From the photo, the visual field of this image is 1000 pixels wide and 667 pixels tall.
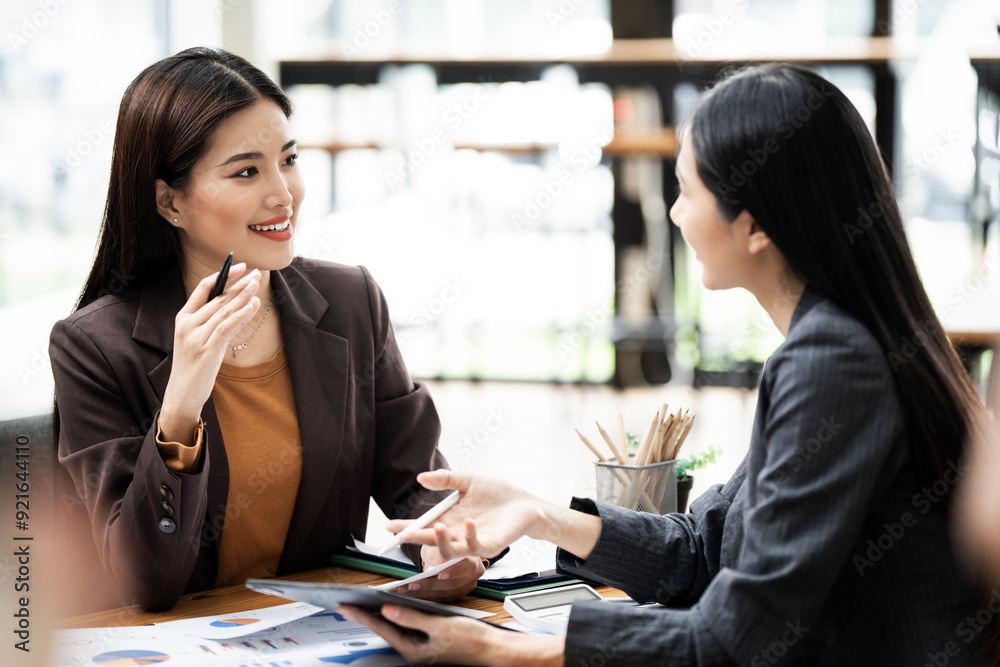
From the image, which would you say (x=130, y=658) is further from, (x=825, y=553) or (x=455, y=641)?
(x=825, y=553)

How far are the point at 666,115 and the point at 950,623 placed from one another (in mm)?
5530

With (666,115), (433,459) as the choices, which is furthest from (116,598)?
(666,115)

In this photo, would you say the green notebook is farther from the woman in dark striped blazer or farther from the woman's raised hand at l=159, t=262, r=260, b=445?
the woman's raised hand at l=159, t=262, r=260, b=445

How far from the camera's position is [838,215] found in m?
1.08

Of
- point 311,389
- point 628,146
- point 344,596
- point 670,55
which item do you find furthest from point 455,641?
point 670,55

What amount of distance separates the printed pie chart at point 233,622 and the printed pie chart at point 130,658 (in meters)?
0.12

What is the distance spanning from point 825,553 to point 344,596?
0.55 meters

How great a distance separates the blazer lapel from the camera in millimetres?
1715

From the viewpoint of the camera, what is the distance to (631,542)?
4.42ft

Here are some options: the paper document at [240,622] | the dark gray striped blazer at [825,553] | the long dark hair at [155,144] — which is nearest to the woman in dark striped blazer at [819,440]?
the dark gray striped blazer at [825,553]

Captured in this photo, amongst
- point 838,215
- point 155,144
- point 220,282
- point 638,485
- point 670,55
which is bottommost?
point 638,485

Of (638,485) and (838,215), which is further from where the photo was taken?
(638,485)

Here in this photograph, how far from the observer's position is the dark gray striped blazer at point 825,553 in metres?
0.99

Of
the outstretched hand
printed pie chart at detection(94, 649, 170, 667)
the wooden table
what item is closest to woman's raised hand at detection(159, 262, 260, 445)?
the wooden table
